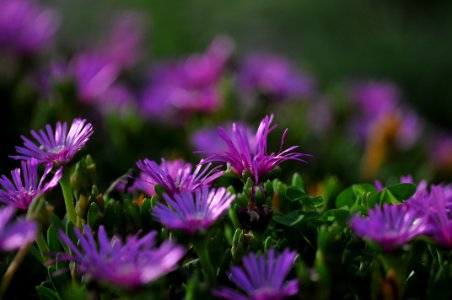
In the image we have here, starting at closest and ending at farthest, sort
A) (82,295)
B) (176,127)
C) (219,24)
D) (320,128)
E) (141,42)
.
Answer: (82,295), (176,127), (320,128), (141,42), (219,24)

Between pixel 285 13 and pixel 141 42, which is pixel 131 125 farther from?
pixel 285 13

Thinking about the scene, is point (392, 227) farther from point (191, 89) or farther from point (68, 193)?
point (191, 89)

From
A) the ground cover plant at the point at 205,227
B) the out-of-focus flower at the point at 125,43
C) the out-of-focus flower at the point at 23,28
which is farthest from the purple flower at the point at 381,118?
the out-of-focus flower at the point at 23,28

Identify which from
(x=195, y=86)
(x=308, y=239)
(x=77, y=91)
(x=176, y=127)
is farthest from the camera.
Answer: (x=195, y=86)

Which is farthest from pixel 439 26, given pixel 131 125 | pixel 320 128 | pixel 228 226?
pixel 228 226

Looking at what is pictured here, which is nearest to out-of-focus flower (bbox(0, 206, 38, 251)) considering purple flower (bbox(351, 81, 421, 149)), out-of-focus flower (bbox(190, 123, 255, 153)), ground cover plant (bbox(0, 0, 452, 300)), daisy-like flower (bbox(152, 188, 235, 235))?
ground cover plant (bbox(0, 0, 452, 300))

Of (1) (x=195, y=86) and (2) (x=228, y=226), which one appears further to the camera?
(1) (x=195, y=86)
